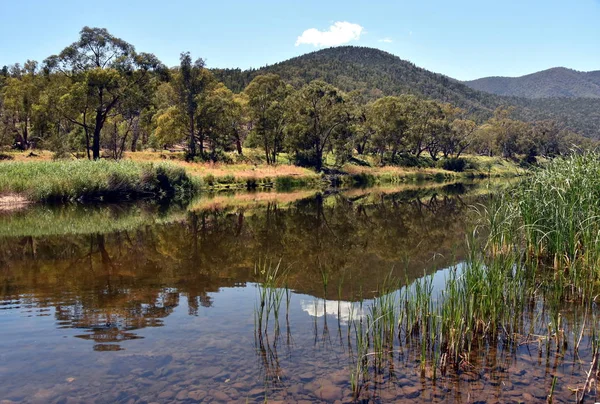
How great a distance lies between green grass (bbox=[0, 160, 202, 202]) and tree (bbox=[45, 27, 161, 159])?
8.94 metres

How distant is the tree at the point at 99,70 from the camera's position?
129ft

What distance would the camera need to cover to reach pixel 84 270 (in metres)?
11.7

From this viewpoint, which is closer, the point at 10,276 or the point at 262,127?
the point at 10,276

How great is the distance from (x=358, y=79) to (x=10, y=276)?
182m

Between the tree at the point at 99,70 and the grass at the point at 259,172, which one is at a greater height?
the tree at the point at 99,70

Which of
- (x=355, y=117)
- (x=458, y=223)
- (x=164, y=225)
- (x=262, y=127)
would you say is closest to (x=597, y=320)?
(x=458, y=223)

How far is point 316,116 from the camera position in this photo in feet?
185

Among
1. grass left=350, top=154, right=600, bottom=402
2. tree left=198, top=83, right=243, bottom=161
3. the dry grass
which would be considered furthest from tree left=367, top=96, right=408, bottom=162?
grass left=350, top=154, right=600, bottom=402

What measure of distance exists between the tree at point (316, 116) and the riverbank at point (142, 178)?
181 inches

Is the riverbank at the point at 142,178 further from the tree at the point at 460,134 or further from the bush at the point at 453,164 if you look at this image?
the tree at the point at 460,134

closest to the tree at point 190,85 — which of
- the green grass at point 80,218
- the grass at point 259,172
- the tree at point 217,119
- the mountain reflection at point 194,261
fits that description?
the tree at point 217,119

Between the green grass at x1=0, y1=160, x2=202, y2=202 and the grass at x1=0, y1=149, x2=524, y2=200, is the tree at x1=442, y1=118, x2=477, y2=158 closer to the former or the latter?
the grass at x1=0, y1=149, x2=524, y2=200

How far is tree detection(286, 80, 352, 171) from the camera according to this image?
183ft

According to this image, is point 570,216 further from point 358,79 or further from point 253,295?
point 358,79
